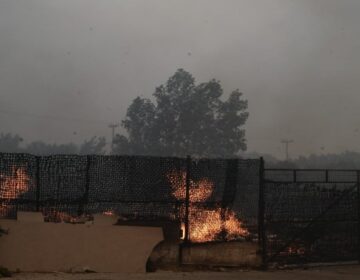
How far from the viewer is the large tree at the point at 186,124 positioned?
163 feet

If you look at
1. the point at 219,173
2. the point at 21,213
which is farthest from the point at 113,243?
the point at 219,173

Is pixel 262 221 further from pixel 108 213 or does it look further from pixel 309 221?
pixel 108 213

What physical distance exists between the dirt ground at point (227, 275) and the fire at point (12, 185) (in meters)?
1.31

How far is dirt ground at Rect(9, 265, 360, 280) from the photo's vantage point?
856 centimetres

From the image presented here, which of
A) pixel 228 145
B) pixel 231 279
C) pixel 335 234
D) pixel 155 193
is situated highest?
pixel 228 145

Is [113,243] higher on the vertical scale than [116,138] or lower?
lower

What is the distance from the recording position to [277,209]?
33.3 ft

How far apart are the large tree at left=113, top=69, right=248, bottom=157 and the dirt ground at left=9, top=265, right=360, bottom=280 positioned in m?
39.0

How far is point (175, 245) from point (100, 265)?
147 centimetres

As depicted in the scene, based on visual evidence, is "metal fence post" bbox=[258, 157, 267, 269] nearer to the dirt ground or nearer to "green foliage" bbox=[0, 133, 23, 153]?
the dirt ground

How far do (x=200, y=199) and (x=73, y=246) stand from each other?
2595 mm

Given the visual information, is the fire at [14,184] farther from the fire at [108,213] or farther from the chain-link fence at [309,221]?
the chain-link fence at [309,221]

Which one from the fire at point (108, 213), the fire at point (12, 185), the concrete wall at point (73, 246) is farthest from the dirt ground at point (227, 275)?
the fire at point (12, 185)

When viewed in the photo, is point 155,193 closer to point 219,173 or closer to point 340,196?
point 219,173
